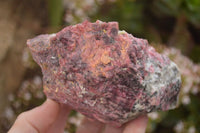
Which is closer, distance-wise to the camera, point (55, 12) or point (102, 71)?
point (102, 71)

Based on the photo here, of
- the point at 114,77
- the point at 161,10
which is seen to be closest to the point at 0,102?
the point at 114,77

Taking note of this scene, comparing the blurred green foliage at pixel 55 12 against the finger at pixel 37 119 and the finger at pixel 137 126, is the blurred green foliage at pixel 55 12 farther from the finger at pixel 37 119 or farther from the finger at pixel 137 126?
the finger at pixel 137 126

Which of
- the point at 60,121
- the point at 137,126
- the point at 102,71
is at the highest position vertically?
the point at 102,71

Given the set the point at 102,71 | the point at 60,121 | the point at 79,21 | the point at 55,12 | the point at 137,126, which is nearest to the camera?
the point at 102,71

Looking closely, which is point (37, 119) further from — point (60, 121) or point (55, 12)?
point (55, 12)

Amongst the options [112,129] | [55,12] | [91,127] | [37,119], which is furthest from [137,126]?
[55,12]

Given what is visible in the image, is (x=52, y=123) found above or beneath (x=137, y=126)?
beneath

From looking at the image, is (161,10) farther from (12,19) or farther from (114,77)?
(114,77)

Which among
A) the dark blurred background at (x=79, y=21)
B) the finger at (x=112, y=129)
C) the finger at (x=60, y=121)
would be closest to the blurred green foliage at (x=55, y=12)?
the dark blurred background at (x=79, y=21)
